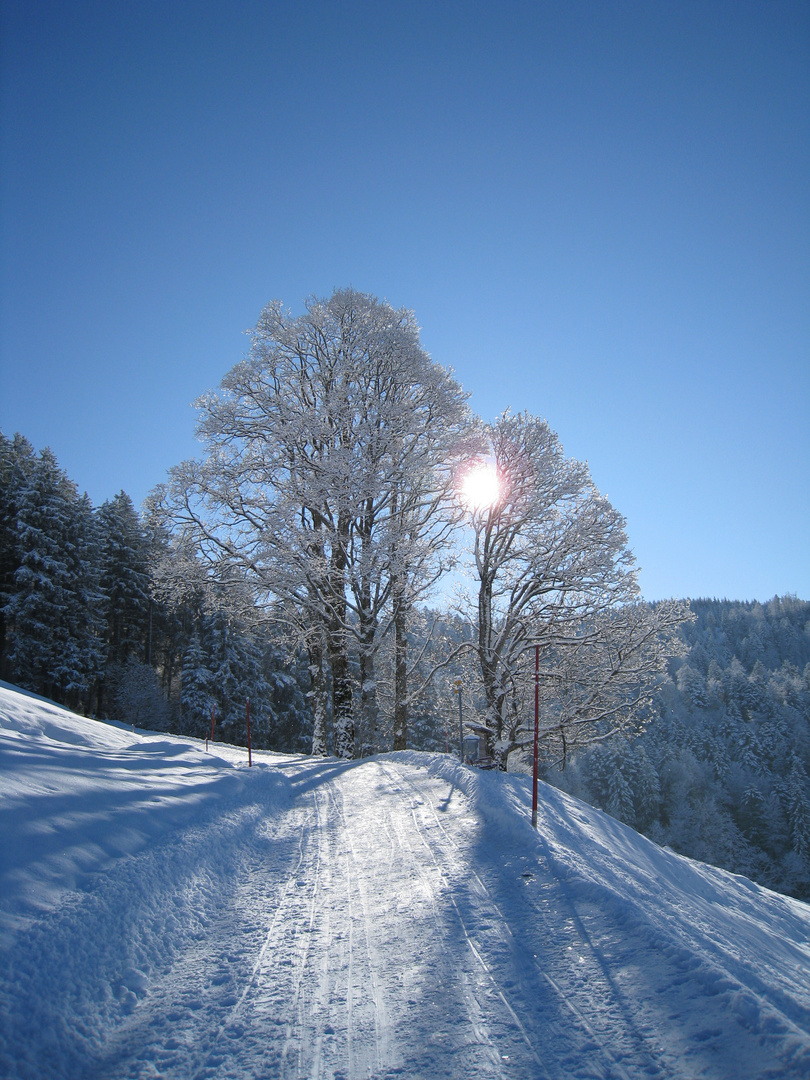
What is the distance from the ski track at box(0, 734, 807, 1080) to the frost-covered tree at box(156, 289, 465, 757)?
27.4 feet

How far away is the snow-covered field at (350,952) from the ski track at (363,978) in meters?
0.02

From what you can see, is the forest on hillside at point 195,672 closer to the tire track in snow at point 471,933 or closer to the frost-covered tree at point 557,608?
the frost-covered tree at point 557,608

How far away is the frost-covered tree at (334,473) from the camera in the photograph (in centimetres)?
1356

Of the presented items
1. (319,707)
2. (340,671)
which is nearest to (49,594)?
(319,707)

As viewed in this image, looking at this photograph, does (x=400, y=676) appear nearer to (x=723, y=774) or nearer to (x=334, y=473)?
(x=334, y=473)

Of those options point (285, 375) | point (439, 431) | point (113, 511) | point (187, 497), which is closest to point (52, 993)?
point (187, 497)

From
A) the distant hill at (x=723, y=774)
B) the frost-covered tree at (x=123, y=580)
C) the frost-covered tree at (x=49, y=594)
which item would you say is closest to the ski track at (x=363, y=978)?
the frost-covered tree at (x=49, y=594)

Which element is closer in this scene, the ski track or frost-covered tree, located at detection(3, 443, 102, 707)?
the ski track

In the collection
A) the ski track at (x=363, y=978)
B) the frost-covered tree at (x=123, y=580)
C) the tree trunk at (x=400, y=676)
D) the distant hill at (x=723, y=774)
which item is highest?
the frost-covered tree at (x=123, y=580)

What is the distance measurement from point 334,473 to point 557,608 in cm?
669

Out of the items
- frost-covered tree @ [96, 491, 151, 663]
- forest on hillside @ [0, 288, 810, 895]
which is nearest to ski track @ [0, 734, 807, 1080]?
forest on hillside @ [0, 288, 810, 895]

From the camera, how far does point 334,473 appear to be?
516 inches

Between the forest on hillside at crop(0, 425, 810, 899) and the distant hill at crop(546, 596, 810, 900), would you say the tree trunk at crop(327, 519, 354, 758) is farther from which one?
the distant hill at crop(546, 596, 810, 900)

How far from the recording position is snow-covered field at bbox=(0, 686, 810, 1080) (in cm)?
271
